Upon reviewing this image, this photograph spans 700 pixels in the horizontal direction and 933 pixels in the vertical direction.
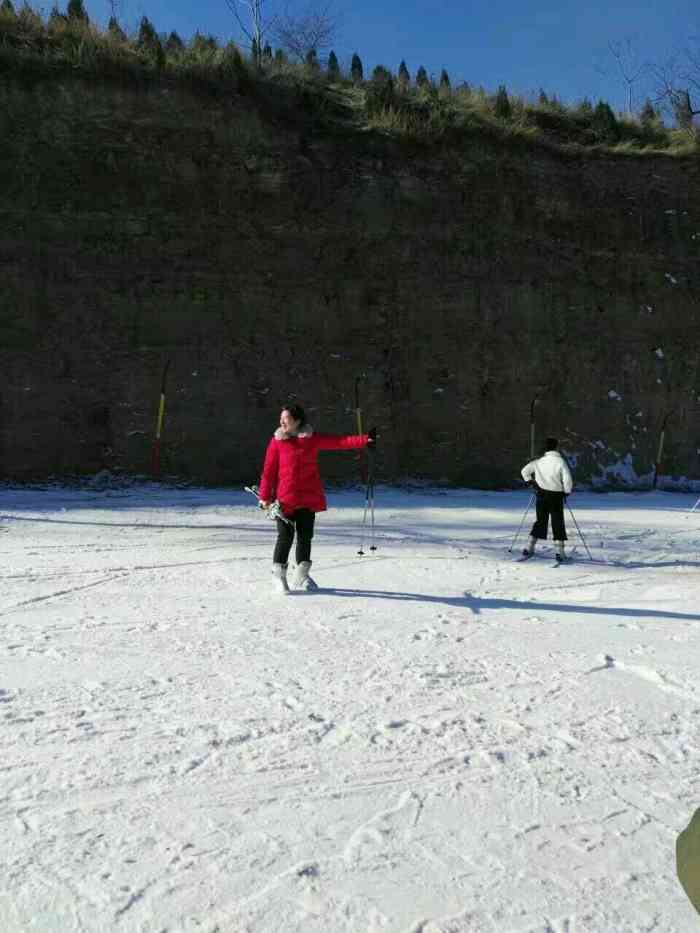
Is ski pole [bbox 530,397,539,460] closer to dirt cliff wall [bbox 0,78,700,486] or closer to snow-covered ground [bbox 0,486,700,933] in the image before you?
dirt cliff wall [bbox 0,78,700,486]

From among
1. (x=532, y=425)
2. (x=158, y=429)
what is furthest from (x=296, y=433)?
(x=532, y=425)

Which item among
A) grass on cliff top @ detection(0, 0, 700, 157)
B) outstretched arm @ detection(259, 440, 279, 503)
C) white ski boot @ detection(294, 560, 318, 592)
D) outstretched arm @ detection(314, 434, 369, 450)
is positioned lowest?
white ski boot @ detection(294, 560, 318, 592)

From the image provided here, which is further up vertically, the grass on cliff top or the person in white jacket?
the grass on cliff top

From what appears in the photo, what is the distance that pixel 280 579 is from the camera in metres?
6.89

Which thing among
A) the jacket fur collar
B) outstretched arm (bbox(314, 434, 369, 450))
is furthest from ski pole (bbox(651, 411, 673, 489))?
the jacket fur collar

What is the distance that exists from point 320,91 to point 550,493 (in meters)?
16.0

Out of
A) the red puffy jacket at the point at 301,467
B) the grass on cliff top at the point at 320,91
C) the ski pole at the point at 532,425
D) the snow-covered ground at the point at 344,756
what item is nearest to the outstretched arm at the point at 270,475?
the red puffy jacket at the point at 301,467

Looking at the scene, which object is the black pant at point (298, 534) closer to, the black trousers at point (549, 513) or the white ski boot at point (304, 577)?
the white ski boot at point (304, 577)

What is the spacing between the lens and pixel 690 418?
20203 millimetres

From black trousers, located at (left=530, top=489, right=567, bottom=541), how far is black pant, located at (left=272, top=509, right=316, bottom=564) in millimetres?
3531

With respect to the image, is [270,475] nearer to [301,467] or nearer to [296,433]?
[301,467]

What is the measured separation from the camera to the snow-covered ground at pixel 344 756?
2371 mm

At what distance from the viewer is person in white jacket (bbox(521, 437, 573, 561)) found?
923 centimetres

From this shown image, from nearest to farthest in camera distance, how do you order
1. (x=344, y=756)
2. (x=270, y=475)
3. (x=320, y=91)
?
(x=344, y=756), (x=270, y=475), (x=320, y=91)
